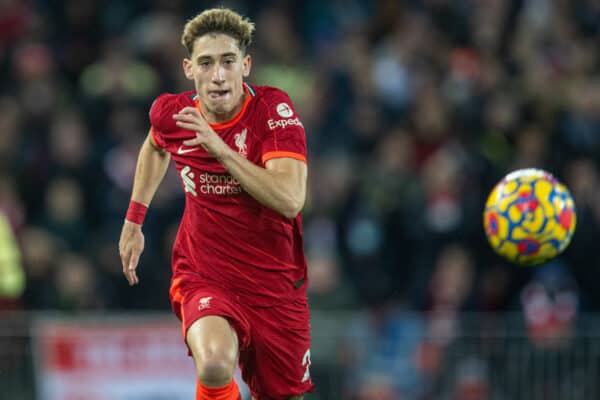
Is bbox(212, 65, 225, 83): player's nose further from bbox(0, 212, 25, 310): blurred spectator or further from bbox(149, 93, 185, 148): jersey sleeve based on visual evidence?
bbox(0, 212, 25, 310): blurred spectator

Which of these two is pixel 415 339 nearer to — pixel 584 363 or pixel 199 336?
pixel 584 363

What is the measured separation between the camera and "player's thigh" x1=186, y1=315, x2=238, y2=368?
246 inches

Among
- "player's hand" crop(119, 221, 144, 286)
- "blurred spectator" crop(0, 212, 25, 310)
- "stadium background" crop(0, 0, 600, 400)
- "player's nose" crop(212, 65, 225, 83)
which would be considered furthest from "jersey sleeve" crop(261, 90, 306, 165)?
"blurred spectator" crop(0, 212, 25, 310)

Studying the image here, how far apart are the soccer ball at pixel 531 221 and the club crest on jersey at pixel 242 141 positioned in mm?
2027

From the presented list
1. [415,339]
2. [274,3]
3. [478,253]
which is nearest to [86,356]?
[415,339]

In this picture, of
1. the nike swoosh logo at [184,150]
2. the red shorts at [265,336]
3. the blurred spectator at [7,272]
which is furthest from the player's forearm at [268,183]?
the blurred spectator at [7,272]

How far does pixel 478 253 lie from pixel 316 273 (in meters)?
1.64

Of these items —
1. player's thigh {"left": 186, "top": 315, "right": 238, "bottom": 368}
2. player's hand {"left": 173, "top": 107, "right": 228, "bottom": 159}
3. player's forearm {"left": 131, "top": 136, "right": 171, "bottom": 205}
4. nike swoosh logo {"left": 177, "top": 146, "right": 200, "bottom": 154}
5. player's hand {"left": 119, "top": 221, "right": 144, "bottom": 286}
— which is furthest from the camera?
player's forearm {"left": 131, "top": 136, "right": 171, "bottom": 205}

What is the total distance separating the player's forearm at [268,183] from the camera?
243 inches

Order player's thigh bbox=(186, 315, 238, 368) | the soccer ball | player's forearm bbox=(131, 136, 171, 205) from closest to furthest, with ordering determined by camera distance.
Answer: player's thigh bbox=(186, 315, 238, 368) → player's forearm bbox=(131, 136, 171, 205) → the soccer ball

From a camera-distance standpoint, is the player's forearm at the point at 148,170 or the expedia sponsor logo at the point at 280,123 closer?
the expedia sponsor logo at the point at 280,123

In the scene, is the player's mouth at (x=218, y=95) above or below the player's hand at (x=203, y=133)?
above

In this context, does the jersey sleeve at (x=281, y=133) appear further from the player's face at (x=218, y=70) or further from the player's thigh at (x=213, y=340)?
the player's thigh at (x=213, y=340)

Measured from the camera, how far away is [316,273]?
36.8ft
